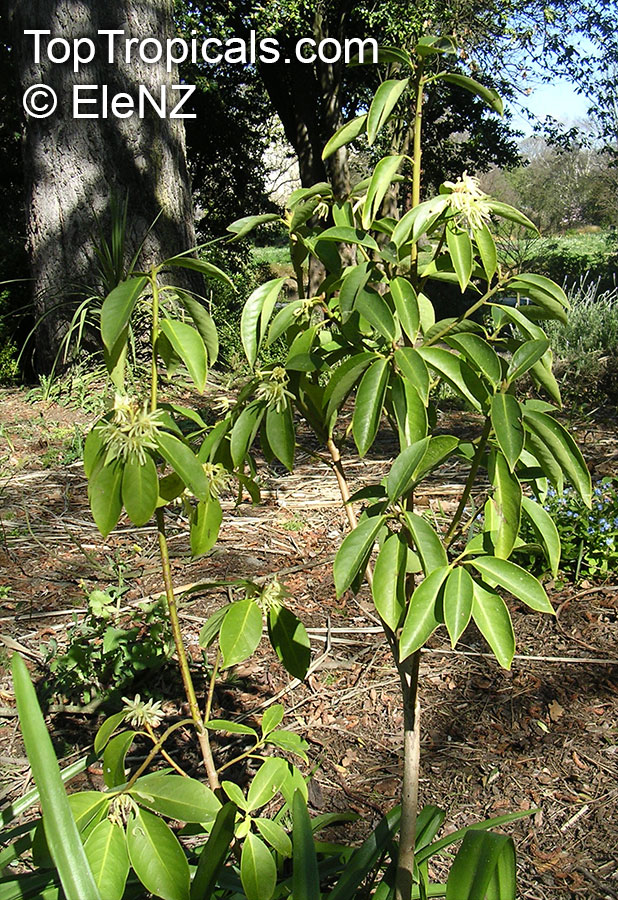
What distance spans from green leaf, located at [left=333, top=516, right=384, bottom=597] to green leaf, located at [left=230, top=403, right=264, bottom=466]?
0.21 metres

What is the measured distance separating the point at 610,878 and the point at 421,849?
0.41 metres

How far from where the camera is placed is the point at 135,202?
550 centimetres

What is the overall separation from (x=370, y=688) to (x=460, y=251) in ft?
4.68

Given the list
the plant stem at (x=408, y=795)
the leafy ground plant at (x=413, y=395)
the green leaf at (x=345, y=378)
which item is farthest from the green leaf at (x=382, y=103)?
the plant stem at (x=408, y=795)

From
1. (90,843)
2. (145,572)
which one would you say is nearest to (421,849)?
(90,843)

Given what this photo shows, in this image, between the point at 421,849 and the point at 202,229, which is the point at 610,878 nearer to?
the point at 421,849

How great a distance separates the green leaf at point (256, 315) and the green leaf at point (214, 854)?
65 centimetres

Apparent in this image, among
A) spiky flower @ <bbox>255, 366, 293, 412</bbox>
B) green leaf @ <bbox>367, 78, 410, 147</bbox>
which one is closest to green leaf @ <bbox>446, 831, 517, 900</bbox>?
spiky flower @ <bbox>255, 366, 293, 412</bbox>

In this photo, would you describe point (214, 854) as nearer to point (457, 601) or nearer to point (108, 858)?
point (108, 858)

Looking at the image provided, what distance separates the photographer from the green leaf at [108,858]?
90cm

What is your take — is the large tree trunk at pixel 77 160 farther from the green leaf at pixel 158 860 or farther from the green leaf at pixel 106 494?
the green leaf at pixel 158 860

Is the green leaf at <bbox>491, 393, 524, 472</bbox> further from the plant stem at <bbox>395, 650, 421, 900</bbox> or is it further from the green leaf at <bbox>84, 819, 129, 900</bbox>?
the green leaf at <bbox>84, 819, 129, 900</bbox>

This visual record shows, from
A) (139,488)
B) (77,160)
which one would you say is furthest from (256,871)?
(77,160)

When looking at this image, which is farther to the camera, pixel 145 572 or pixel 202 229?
pixel 202 229
